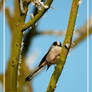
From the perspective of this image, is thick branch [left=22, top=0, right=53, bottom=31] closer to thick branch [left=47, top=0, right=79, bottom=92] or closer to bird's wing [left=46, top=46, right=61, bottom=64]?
thick branch [left=47, top=0, right=79, bottom=92]

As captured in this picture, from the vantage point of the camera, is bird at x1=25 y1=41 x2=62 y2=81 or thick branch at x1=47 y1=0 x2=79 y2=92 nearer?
thick branch at x1=47 y1=0 x2=79 y2=92

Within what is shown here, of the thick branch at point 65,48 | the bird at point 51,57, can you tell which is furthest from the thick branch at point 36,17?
the bird at point 51,57

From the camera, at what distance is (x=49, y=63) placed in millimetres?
1294

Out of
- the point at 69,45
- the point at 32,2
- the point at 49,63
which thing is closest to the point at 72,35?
the point at 69,45

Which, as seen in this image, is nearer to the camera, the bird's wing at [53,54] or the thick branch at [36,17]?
the thick branch at [36,17]

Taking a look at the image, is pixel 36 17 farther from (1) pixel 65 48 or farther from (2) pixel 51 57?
(2) pixel 51 57

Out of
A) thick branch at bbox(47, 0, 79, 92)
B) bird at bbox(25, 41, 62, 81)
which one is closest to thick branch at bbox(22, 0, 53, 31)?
thick branch at bbox(47, 0, 79, 92)

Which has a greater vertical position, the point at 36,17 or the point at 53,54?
the point at 36,17

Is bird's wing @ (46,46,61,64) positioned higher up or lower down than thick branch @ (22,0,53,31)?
lower down

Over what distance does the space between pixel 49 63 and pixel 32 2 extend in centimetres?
42

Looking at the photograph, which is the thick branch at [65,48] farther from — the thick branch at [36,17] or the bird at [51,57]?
the bird at [51,57]

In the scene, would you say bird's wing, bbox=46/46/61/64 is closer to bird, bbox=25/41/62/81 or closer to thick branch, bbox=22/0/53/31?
bird, bbox=25/41/62/81

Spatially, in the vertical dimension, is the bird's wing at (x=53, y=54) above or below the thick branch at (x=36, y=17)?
below

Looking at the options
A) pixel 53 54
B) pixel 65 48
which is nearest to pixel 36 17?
pixel 65 48
